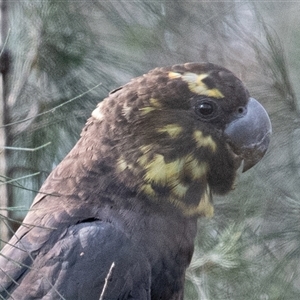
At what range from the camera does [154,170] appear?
103 inches

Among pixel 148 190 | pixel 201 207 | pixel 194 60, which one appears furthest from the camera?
pixel 194 60

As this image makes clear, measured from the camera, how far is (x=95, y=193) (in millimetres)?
2549

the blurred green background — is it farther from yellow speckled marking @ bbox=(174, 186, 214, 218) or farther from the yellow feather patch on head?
the yellow feather patch on head

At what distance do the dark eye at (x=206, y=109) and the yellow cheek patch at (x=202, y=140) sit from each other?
0.22ft

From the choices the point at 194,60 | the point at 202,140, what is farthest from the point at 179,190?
the point at 194,60

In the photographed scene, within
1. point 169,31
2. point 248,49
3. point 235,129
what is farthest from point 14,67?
point 235,129

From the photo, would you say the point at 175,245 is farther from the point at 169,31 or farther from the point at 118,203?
the point at 169,31

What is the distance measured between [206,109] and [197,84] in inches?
3.9

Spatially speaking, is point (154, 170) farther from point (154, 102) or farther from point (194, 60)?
point (194, 60)

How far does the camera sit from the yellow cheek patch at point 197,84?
2.65 meters

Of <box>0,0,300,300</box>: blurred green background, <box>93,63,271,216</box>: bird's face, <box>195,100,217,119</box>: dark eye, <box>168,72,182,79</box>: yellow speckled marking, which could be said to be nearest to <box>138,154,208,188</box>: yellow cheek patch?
<box>93,63,271,216</box>: bird's face

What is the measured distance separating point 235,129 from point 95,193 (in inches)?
22.5

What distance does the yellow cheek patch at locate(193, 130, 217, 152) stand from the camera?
2.67 m

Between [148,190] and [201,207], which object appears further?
[201,207]
